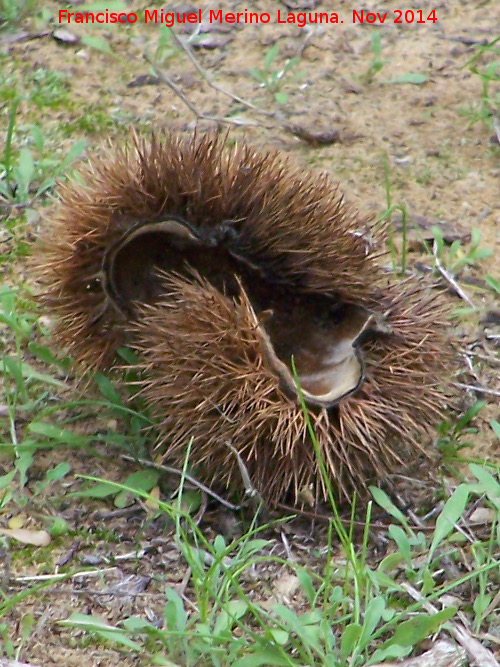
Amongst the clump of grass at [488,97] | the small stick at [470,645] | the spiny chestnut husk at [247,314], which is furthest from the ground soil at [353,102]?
the small stick at [470,645]

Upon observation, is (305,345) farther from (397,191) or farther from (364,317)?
(397,191)

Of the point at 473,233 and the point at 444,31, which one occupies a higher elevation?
the point at 444,31

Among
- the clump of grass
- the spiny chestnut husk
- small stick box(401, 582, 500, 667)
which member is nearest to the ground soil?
the clump of grass

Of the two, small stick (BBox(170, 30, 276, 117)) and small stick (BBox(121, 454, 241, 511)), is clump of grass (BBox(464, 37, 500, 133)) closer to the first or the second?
small stick (BBox(170, 30, 276, 117))

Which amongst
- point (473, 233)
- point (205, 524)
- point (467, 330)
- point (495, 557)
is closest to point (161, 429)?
point (205, 524)

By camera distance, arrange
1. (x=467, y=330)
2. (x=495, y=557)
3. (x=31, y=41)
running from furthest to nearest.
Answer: (x=31, y=41) < (x=467, y=330) < (x=495, y=557)

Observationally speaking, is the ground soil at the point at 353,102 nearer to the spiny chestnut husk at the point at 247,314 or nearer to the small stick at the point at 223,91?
the small stick at the point at 223,91
